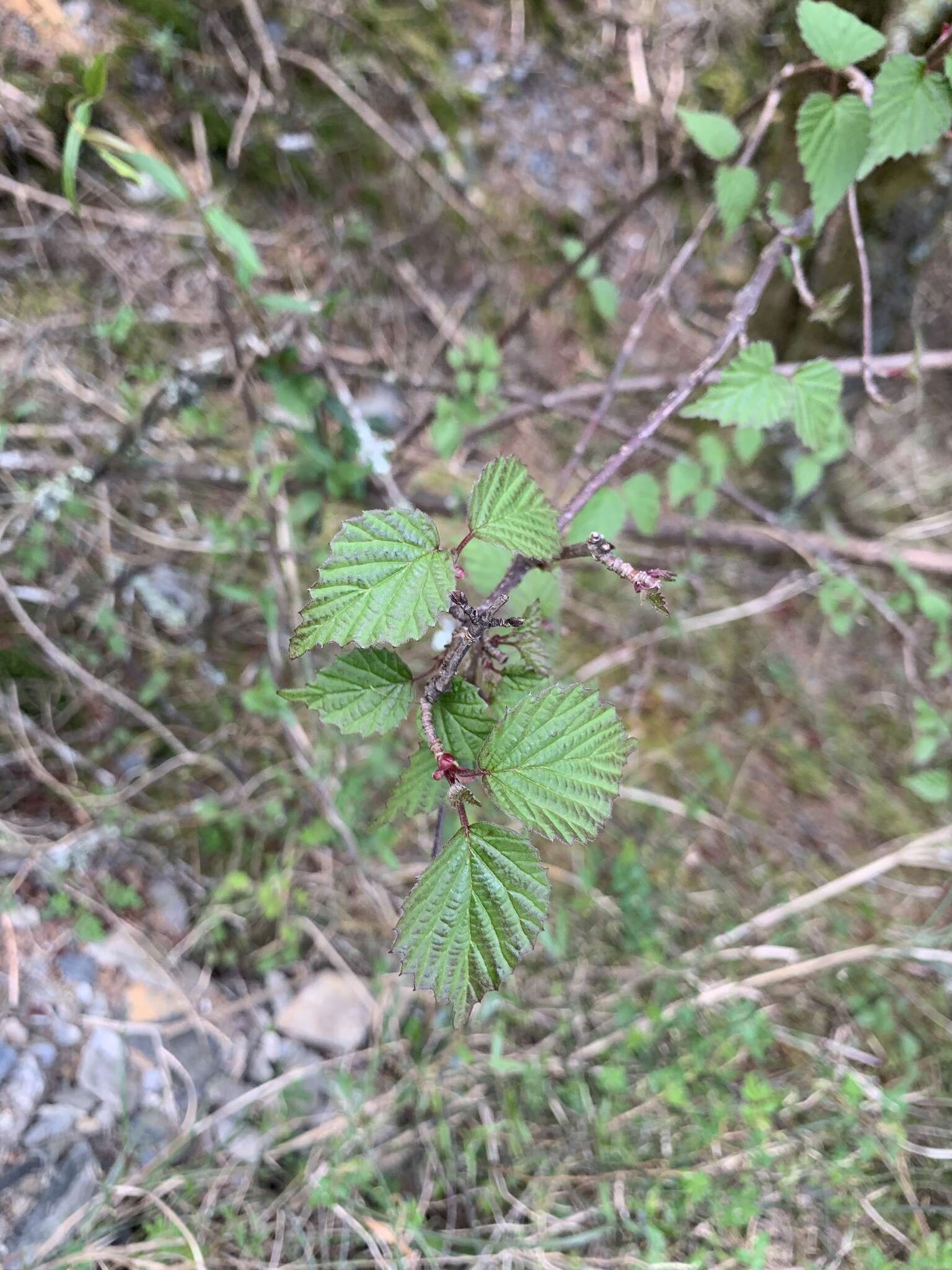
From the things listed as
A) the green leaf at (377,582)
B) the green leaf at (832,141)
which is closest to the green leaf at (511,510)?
the green leaf at (377,582)

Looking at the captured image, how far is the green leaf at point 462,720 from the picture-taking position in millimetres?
675

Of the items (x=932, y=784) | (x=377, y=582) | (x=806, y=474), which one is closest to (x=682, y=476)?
(x=806, y=474)

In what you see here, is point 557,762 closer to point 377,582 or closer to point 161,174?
point 377,582

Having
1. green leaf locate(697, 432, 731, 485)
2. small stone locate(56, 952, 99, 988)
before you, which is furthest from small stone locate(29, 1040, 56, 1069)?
green leaf locate(697, 432, 731, 485)

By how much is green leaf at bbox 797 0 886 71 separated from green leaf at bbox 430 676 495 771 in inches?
36.6

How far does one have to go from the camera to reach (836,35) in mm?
967

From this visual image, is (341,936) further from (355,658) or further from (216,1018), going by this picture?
(355,658)

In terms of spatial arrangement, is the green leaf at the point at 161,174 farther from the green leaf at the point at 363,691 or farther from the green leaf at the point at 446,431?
the green leaf at the point at 363,691

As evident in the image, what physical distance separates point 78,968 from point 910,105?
1.91 m

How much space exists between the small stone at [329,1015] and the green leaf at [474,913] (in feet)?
3.68

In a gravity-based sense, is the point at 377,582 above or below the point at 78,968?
above

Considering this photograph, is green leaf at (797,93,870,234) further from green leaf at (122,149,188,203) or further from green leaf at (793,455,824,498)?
green leaf at (122,149,188,203)

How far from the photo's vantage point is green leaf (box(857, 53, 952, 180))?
2.93 ft

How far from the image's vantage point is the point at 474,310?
2.34 m
